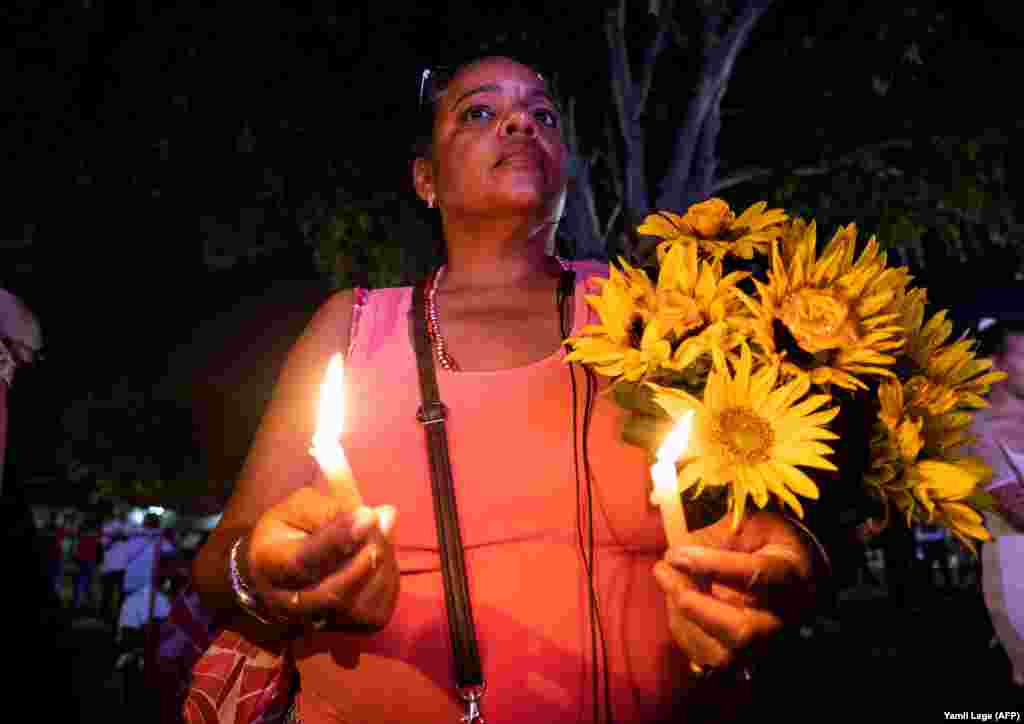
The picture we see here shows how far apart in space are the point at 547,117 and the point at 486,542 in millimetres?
1365

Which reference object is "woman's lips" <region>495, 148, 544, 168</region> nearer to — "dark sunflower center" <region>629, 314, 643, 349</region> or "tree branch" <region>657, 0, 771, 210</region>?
"dark sunflower center" <region>629, 314, 643, 349</region>

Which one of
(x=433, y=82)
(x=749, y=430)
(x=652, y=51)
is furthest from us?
(x=652, y=51)

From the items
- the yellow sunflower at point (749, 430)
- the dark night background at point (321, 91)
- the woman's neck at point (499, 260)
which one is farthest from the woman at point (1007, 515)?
the dark night background at point (321, 91)

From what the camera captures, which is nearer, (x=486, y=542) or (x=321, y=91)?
(x=486, y=542)

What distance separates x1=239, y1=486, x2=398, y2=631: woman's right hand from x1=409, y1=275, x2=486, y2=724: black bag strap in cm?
25

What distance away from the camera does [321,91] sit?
901cm

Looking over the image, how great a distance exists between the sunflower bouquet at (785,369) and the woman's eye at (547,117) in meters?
0.82

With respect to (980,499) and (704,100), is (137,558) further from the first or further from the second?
(980,499)

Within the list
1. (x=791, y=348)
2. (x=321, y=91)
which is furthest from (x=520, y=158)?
(x=321, y=91)

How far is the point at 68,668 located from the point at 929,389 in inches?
129

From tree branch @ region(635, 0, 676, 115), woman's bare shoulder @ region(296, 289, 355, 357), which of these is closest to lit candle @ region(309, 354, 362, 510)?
woman's bare shoulder @ region(296, 289, 355, 357)

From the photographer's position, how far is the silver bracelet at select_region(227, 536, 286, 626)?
64.5 inches

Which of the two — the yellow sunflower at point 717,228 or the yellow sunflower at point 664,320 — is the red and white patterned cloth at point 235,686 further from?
the yellow sunflower at point 717,228

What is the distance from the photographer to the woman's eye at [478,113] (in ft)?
8.18
